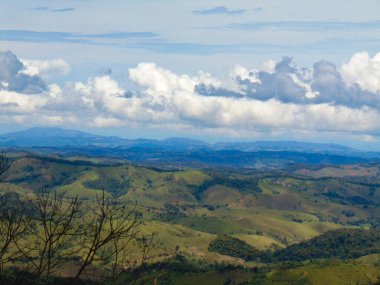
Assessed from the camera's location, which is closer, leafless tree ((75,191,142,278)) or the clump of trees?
leafless tree ((75,191,142,278))

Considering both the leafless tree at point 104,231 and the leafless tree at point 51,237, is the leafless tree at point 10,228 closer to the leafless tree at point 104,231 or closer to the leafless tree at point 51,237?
the leafless tree at point 51,237

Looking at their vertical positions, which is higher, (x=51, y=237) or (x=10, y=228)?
(x=10, y=228)

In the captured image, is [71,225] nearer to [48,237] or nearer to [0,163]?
[48,237]

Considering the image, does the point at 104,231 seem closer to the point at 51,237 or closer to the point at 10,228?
the point at 51,237

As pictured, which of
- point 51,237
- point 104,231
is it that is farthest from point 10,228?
point 104,231

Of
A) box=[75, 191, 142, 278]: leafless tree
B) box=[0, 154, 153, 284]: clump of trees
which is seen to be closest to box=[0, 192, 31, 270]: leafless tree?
box=[0, 154, 153, 284]: clump of trees

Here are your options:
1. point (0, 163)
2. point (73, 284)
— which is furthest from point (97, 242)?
point (0, 163)

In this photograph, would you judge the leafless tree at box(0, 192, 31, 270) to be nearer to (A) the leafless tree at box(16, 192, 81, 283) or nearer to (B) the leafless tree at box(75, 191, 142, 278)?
(A) the leafless tree at box(16, 192, 81, 283)

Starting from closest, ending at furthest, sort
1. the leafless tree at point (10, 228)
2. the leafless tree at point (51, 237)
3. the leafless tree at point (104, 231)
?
the leafless tree at point (104, 231) → the leafless tree at point (51, 237) → the leafless tree at point (10, 228)

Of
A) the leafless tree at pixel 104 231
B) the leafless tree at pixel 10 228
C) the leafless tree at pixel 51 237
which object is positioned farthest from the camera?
the leafless tree at pixel 10 228

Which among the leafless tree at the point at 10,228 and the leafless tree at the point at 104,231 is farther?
the leafless tree at the point at 10,228

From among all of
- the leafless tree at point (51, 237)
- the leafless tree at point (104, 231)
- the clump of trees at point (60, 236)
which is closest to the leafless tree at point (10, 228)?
the clump of trees at point (60, 236)
